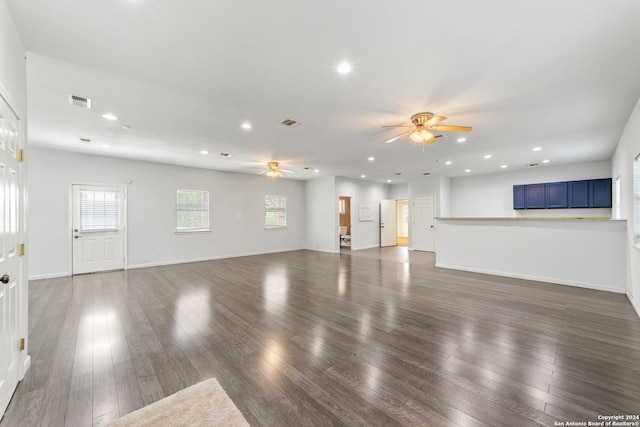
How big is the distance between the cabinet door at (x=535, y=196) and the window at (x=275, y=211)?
798 centimetres

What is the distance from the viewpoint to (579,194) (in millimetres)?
7254

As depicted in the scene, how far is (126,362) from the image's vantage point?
232 cm

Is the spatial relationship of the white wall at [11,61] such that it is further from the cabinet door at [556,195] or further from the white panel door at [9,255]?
the cabinet door at [556,195]

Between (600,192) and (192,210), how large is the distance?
11322 mm

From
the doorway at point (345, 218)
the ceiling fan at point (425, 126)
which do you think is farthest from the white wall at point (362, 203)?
the ceiling fan at point (425, 126)

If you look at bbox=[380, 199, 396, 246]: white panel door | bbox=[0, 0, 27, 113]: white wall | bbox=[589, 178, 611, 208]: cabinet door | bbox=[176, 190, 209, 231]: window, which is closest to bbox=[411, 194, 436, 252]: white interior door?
bbox=[380, 199, 396, 246]: white panel door

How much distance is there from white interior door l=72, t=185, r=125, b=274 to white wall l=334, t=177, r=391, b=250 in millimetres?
6254

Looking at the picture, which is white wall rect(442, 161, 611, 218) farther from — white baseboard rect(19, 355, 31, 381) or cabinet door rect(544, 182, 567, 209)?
white baseboard rect(19, 355, 31, 381)

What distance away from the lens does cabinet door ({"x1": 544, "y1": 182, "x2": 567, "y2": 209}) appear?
749cm

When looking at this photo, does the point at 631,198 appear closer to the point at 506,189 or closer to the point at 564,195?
the point at 564,195

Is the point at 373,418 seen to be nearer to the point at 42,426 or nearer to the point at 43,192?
the point at 42,426

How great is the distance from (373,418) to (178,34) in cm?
315

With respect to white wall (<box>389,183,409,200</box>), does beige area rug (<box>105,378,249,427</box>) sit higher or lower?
lower

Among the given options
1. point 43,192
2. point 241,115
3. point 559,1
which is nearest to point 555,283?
point 559,1
